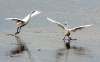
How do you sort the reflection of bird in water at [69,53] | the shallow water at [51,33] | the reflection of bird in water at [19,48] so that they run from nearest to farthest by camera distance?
the reflection of bird in water at [69,53]
the shallow water at [51,33]
the reflection of bird in water at [19,48]

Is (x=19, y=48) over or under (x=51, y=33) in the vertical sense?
under

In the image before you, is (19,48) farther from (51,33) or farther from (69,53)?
(51,33)

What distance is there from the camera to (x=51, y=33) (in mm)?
20359

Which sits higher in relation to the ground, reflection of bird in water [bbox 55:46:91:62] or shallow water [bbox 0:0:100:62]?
shallow water [bbox 0:0:100:62]

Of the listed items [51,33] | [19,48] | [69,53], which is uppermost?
[51,33]

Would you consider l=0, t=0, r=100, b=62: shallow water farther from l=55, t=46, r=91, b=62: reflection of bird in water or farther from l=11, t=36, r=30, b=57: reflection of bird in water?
l=11, t=36, r=30, b=57: reflection of bird in water

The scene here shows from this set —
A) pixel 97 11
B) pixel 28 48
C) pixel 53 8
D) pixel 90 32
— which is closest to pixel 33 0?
pixel 53 8

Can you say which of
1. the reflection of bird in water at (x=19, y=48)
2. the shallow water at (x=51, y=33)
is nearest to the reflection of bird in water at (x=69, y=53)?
the shallow water at (x=51, y=33)

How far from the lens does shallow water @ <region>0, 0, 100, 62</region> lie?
54.5ft

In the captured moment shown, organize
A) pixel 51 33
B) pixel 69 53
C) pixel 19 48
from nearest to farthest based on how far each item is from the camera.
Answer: pixel 69 53 < pixel 19 48 < pixel 51 33

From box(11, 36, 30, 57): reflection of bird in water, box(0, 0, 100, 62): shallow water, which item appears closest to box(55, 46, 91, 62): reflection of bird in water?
box(0, 0, 100, 62): shallow water

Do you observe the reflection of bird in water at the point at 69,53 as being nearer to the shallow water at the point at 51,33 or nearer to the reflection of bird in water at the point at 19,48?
the shallow water at the point at 51,33

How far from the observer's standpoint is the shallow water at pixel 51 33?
16625 millimetres

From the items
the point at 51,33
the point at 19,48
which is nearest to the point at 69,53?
the point at 19,48
